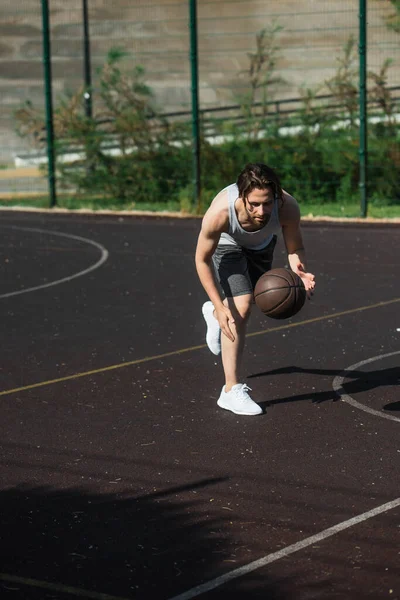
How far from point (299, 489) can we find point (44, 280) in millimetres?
8077

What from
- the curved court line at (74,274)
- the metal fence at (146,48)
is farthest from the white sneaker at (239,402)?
the metal fence at (146,48)

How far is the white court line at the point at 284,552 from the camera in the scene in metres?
4.88

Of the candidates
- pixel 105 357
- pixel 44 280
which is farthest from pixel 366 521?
pixel 44 280

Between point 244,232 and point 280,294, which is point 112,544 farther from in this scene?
point 244,232

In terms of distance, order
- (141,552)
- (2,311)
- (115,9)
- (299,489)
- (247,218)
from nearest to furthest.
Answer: (141,552) → (299,489) → (247,218) → (2,311) → (115,9)

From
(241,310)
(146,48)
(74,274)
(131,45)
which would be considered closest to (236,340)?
(241,310)

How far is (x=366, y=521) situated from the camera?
5715 millimetres

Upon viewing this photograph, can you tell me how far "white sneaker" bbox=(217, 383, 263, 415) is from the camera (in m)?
7.77

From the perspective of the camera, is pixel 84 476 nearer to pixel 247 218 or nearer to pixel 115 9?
pixel 247 218

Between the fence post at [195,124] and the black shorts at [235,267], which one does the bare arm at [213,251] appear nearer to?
the black shorts at [235,267]

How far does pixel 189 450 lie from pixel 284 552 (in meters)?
1.79

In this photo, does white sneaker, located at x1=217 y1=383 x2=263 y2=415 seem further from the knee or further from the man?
the knee

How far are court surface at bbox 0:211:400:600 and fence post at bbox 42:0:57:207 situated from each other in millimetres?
9569

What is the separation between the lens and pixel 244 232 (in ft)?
25.4
